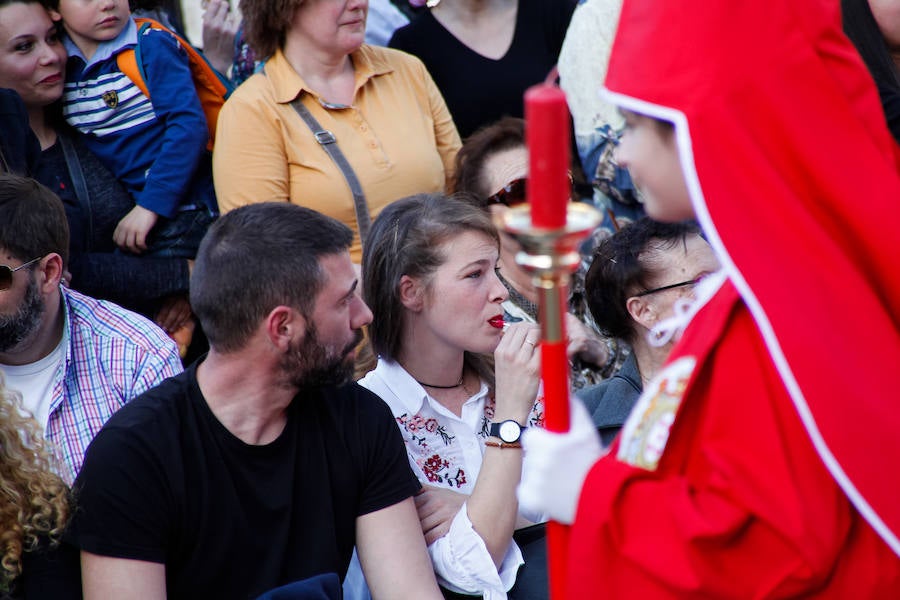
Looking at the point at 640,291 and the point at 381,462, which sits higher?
the point at 640,291

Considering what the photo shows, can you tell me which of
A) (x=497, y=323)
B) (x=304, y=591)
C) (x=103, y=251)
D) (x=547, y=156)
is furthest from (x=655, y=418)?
(x=103, y=251)

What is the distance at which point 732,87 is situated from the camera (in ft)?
5.75

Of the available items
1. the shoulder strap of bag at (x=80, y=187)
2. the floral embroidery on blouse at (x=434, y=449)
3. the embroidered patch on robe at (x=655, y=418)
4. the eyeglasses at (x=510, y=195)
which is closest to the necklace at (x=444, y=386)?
the floral embroidery on blouse at (x=434, y=449)

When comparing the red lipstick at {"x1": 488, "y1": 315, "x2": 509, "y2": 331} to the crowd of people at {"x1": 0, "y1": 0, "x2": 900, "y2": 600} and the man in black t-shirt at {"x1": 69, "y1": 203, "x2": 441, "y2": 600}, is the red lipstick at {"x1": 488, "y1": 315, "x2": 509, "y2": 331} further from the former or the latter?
the man in black t-shirt at {"x1": 69, "y1": 203, "x2": 441, "y2": 600}

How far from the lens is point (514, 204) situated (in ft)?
13.6

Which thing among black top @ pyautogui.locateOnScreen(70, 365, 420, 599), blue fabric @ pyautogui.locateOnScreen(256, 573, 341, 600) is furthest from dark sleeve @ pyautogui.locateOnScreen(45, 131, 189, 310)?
blue fabric @ pyautogui.locateOnScreen(256, 573, 341, 600)

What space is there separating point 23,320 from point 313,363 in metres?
0.92

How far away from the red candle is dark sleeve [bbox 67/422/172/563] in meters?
1.31

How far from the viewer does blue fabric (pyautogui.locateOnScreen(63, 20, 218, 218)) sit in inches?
156

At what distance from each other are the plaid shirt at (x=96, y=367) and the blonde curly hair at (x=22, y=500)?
0.48 metres

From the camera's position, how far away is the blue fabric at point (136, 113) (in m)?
3.96

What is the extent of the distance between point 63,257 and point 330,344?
986 mm

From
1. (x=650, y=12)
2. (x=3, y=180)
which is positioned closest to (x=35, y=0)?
(x=3, y=180)

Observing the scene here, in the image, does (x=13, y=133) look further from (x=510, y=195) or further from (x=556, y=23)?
(x=556, y=23)
